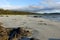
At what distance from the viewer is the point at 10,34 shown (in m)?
9.40

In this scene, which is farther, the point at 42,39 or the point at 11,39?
the point at 42,39

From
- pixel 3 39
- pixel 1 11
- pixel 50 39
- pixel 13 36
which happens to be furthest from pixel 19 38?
pixel 1 11

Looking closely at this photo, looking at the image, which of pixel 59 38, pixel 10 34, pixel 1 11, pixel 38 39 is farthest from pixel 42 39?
pixel 1 11

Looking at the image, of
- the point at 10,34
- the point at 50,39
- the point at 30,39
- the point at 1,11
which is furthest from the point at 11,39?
the point at 1,11

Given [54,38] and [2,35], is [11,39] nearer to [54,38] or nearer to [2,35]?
[2,35]

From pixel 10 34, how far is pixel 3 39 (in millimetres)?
920

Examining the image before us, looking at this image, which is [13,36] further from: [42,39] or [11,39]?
[42,39]

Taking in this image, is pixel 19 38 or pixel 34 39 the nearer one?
pixel 19 38

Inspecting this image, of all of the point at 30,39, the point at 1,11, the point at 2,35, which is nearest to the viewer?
the point at 2,35

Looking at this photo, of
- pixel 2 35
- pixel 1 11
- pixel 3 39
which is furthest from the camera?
pixel 1 11

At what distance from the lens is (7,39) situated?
8.57 m

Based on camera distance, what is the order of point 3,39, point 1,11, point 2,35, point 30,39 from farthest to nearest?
point 1,11 < point 30,39 < point 2,35 < point 3,39

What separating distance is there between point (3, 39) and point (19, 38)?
3.02ft

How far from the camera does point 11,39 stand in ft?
28.4
